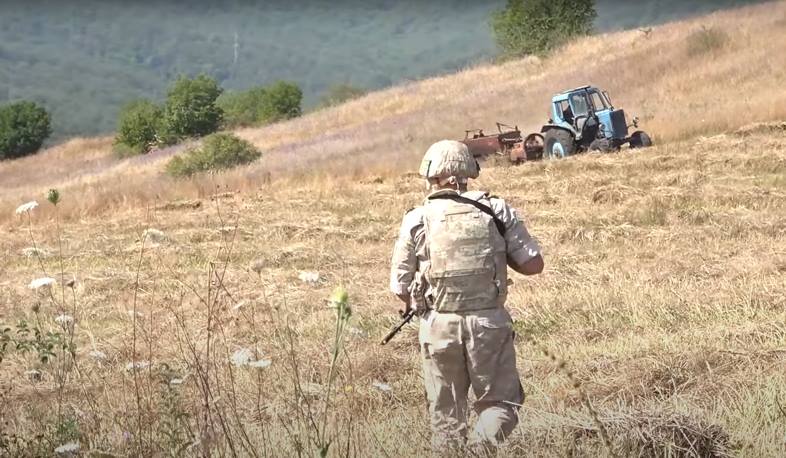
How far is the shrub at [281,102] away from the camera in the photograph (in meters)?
57.2

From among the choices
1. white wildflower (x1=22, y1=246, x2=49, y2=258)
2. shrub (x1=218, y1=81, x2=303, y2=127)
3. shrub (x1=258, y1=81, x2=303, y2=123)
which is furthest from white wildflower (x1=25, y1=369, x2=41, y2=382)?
shrub (x1=258, y1=81, x2=303, y2=123)

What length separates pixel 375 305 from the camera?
817 centimetres

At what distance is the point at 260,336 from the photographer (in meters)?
7.07

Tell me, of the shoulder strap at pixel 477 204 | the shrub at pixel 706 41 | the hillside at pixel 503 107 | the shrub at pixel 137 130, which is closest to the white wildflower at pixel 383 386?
the shoulder strap at pixel 477 204

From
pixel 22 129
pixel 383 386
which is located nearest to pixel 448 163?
pixel 383 386

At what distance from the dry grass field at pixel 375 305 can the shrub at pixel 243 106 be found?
29835 mm

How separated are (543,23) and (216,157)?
26.9 meters

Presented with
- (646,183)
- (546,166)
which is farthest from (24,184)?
(646,183)

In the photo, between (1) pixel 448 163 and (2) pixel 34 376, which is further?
(2) pixel 34 376

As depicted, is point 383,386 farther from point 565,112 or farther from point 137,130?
point 137,130

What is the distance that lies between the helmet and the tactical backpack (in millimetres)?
94

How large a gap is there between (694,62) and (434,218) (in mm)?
27443

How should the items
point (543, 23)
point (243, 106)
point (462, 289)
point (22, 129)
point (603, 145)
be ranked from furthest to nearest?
point (22, 129) < point (243, 106) < point (543, 23) < point (603, 145) < point (462, 289)

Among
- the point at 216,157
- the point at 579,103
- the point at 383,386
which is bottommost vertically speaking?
the point at 383,386
